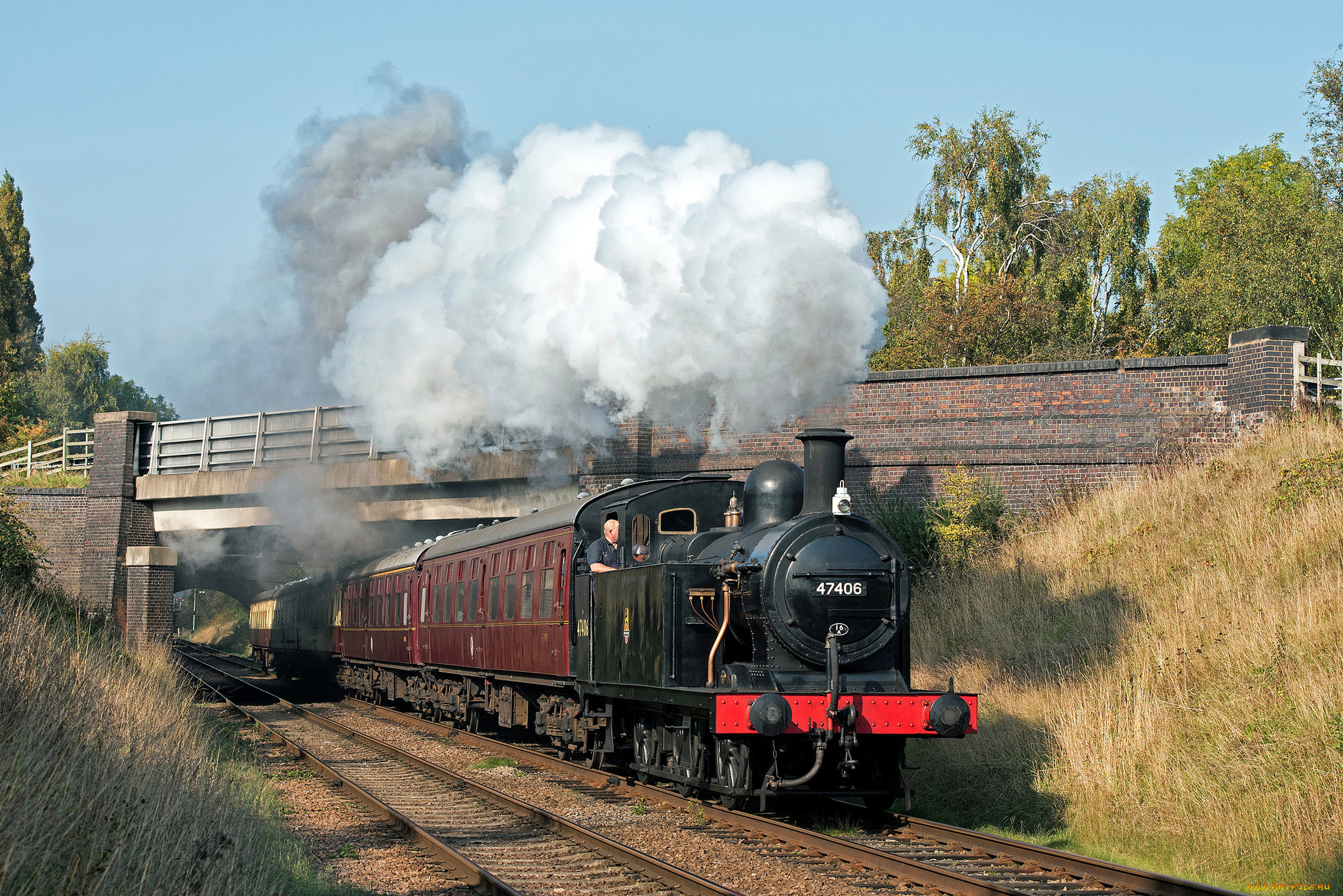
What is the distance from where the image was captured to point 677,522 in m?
11.3

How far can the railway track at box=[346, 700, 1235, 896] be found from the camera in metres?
6.93

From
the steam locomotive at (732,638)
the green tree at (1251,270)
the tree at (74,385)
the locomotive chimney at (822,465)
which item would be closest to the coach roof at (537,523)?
the steam locomotive at (732,638)

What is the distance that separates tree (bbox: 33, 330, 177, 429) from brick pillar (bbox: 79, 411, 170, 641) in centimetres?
5577

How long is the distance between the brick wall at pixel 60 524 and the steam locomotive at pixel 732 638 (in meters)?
18.2

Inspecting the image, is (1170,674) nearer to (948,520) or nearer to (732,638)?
(732,638)

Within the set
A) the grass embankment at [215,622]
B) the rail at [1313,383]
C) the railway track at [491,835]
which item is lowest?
the grass embankment at [215,622]

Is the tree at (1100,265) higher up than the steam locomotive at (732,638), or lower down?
higher up

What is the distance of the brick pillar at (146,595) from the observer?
27.7 meters

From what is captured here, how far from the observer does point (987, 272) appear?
38250 mm

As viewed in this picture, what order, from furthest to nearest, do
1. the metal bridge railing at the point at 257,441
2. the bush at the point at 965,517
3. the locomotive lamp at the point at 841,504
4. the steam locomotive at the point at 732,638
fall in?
the metal bridge railing at the point at 257,441 → the bush at the point at 965,517 → the locomotive lamp at the point at 841,504 → the steam locomotive at the point at 732,638

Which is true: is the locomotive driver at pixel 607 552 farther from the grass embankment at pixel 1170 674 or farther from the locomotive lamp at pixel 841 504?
the grass embankment at pixel 1170 674

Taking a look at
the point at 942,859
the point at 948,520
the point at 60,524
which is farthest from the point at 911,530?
the point at 60,524

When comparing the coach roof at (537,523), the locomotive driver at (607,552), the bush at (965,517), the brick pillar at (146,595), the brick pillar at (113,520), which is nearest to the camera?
the locomotive driver at (607,552)

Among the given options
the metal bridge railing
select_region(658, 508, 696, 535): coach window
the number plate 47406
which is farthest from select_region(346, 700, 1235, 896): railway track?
the metal bridge railing
